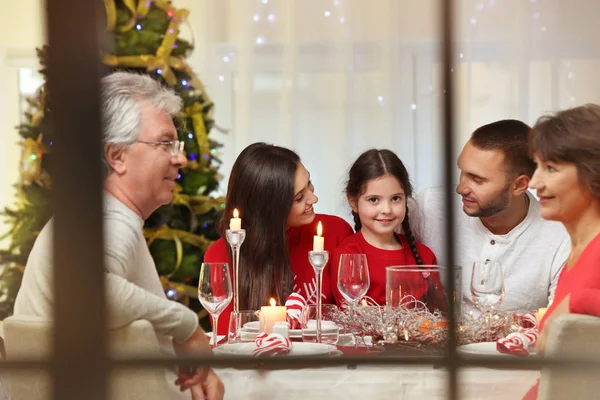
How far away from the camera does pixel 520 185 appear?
257 cm

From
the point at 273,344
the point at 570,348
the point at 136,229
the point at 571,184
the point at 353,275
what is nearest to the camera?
the point at 570,348

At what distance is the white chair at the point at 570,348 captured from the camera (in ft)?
3.75

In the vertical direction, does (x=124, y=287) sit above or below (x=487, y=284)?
above

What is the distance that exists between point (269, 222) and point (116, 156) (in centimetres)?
113

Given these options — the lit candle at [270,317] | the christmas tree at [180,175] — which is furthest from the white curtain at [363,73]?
the lit candle at [270,317]

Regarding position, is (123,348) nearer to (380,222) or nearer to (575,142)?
(575,142)

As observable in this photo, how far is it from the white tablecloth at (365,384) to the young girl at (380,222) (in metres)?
0.97

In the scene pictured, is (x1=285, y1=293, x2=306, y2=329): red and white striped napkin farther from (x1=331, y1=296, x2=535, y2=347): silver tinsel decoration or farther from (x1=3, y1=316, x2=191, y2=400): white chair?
(x1=3, y1=316, x2=191, y2=400): white chair

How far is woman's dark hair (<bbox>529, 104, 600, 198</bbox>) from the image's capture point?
1.43 metres

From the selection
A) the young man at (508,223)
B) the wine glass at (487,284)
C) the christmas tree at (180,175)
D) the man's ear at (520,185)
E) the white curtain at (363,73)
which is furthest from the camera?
the white curtain at (363,73)

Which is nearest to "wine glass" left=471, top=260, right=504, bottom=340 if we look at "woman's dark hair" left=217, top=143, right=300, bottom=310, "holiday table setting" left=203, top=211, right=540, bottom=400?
"holiday table setting" left=203, top=211, right=540, bottom=400

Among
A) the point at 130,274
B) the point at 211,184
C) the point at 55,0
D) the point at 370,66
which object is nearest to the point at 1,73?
the point at 211,184

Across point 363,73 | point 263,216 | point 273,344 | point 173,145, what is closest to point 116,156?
point 173,145

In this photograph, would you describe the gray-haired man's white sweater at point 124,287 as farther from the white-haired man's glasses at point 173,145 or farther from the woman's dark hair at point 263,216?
the woman's dark hair at point 263,216
